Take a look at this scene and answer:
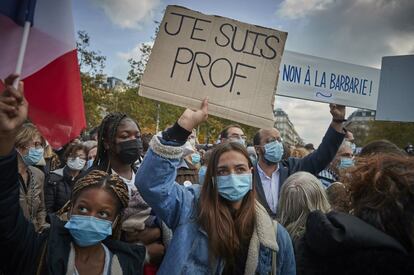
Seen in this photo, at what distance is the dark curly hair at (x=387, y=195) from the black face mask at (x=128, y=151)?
1.66 meters

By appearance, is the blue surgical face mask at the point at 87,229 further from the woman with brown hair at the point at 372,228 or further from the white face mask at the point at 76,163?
the white face mask at the point at 76,163

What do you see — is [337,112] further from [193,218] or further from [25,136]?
[25,136]

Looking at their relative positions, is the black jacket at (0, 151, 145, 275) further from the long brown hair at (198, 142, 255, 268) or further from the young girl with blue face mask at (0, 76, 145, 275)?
the long brown hair at (198, 142, 255, 268)

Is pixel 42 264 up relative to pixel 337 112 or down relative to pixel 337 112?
down

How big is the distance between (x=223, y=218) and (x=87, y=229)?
791 mm

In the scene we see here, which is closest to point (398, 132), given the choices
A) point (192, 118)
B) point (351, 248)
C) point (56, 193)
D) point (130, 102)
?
point (130, 102)

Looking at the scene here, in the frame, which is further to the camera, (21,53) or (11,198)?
(21,53)

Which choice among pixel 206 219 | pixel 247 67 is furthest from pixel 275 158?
pixel 206 219

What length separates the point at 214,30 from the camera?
7.72ft

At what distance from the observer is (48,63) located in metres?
2.37

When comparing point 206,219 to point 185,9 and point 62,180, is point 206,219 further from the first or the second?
point 62,180

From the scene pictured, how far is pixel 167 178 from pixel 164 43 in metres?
0.91

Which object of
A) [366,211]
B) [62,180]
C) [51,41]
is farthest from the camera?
[62,180]

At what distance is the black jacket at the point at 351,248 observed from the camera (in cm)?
123
